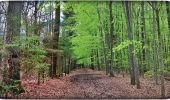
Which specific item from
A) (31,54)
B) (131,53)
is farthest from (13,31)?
(131,53)

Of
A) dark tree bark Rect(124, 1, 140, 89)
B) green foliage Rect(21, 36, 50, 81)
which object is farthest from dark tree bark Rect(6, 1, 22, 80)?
dark tree bark Rect(124, 1, 140, 89)

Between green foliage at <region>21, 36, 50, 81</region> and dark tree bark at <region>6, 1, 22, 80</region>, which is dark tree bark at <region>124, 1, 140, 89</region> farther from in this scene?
dark tree bark at <region>6, 1, 22, 80</region>

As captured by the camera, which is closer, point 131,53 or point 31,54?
point 31,54

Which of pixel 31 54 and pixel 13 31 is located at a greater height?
pixel 13 31

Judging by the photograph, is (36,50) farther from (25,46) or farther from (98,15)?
(98,15)

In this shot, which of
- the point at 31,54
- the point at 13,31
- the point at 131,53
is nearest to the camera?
the point at 13,31

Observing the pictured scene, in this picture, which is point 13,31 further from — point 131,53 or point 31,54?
point 131,53

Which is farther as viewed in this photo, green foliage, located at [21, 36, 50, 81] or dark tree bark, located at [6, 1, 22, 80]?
green foliage, located at [21, 36, 50, 81]

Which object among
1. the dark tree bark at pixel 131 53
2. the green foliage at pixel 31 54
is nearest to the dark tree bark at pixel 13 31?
the green foliage at pixel 31 54

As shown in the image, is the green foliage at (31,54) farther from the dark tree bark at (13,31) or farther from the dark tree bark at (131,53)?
the dark tree bark at (131,53)

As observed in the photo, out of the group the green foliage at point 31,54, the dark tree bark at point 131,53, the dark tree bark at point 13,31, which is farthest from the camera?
the dark tree bark at point 131,53

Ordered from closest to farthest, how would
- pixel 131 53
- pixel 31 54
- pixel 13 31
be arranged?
pixel 13 31, pixel 31 54, pixel 131 53

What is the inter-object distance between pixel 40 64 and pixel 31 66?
0.34 m

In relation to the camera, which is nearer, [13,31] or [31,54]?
[13,31]
